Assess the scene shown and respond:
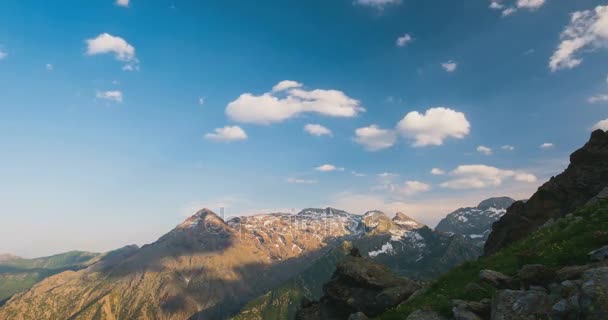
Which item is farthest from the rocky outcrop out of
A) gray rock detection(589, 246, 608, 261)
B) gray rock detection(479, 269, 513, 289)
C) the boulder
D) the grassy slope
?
gray rock detection(589, 246, 608, 261)

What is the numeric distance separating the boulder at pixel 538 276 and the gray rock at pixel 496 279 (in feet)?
4.19

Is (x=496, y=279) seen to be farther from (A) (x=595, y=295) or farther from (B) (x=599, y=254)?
(A) (x=595, y=295)

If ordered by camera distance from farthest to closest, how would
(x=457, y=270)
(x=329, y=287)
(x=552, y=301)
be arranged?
1. (x=329, y=287)
2. (x=457, y=270)
3. (x=552, y=301)

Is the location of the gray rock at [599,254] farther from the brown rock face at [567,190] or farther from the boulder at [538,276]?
the brown rock face at [567,190]

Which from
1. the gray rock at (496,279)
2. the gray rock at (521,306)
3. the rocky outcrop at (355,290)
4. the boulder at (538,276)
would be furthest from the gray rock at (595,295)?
the rocky outcrop at (355,290)

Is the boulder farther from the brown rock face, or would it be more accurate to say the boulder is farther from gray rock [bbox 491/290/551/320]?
the brown rock face

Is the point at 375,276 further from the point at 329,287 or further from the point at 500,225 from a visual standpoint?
the point at 500,225

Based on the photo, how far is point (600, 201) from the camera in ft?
116

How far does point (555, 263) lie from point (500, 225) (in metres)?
56.9

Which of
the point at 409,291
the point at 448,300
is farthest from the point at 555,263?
the point at 409,291

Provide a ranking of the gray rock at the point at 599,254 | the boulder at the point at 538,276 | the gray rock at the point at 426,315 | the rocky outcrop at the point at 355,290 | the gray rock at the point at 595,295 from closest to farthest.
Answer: the gray rock at the point at 595,295
the boulder at the point at 538,276
the gray rock at the point at 599,254
the gray rock at the point at 426,315
the rocky outcrop at the point at 355,290

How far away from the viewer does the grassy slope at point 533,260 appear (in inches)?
887

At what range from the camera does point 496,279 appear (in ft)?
73.6

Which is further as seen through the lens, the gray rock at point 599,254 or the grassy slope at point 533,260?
the grassy slope at point 533,260
